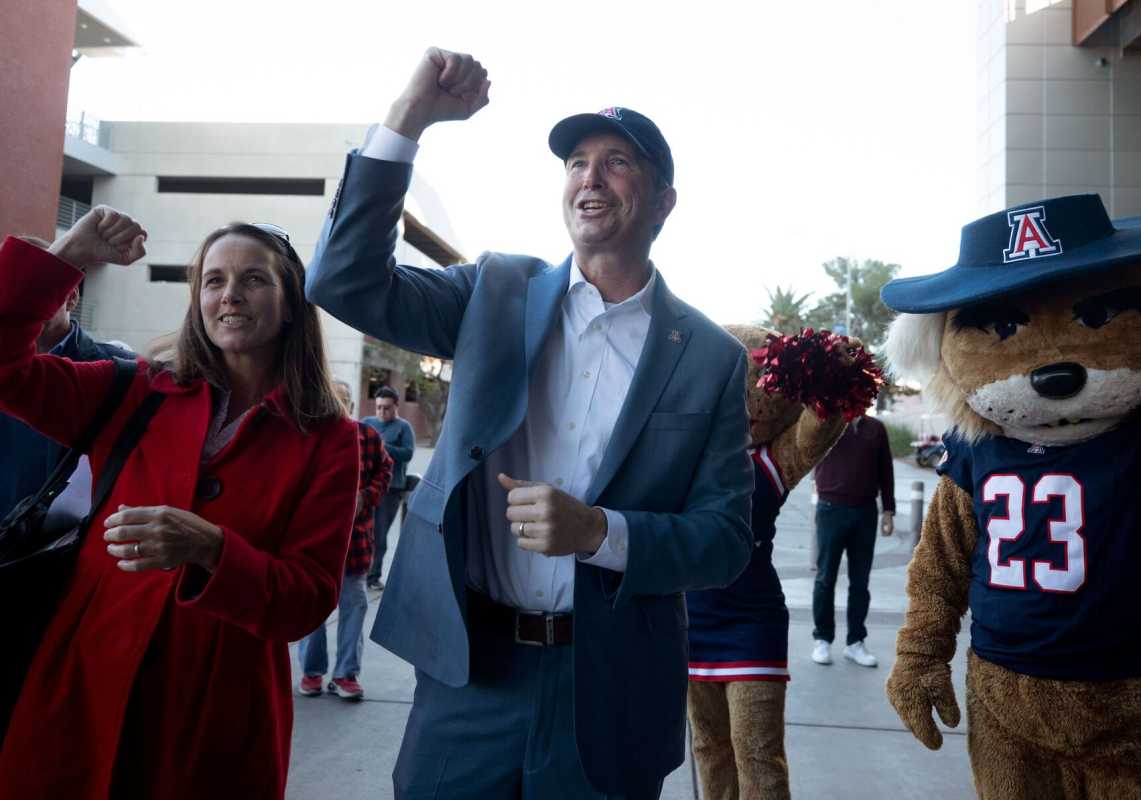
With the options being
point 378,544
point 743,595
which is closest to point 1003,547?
point 743,595

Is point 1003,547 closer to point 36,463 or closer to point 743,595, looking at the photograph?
point 743,595

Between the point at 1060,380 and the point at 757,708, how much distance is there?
4.90 ft

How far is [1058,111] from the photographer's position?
538 inches

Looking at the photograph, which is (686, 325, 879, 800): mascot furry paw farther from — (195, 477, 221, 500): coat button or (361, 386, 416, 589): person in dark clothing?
(361, 386, 416, 589): person in dark clothing

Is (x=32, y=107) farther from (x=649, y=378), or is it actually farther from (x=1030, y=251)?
(x=1030, y=251)

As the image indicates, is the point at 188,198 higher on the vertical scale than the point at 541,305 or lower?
higher

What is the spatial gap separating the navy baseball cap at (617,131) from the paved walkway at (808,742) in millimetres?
2894

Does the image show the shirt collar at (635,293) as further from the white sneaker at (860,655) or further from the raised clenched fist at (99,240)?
the white sneaker at (860,655)

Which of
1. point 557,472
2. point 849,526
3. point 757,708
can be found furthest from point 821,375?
point 849,526

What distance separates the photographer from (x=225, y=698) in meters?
1.80

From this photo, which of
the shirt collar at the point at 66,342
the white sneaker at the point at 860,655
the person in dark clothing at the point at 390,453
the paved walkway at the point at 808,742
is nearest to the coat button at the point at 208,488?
the shirt collar at the point at 66,342

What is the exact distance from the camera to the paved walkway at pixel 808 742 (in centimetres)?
378

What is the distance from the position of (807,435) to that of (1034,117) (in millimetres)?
13382

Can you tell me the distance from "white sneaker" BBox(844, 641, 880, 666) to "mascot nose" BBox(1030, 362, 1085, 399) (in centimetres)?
388
